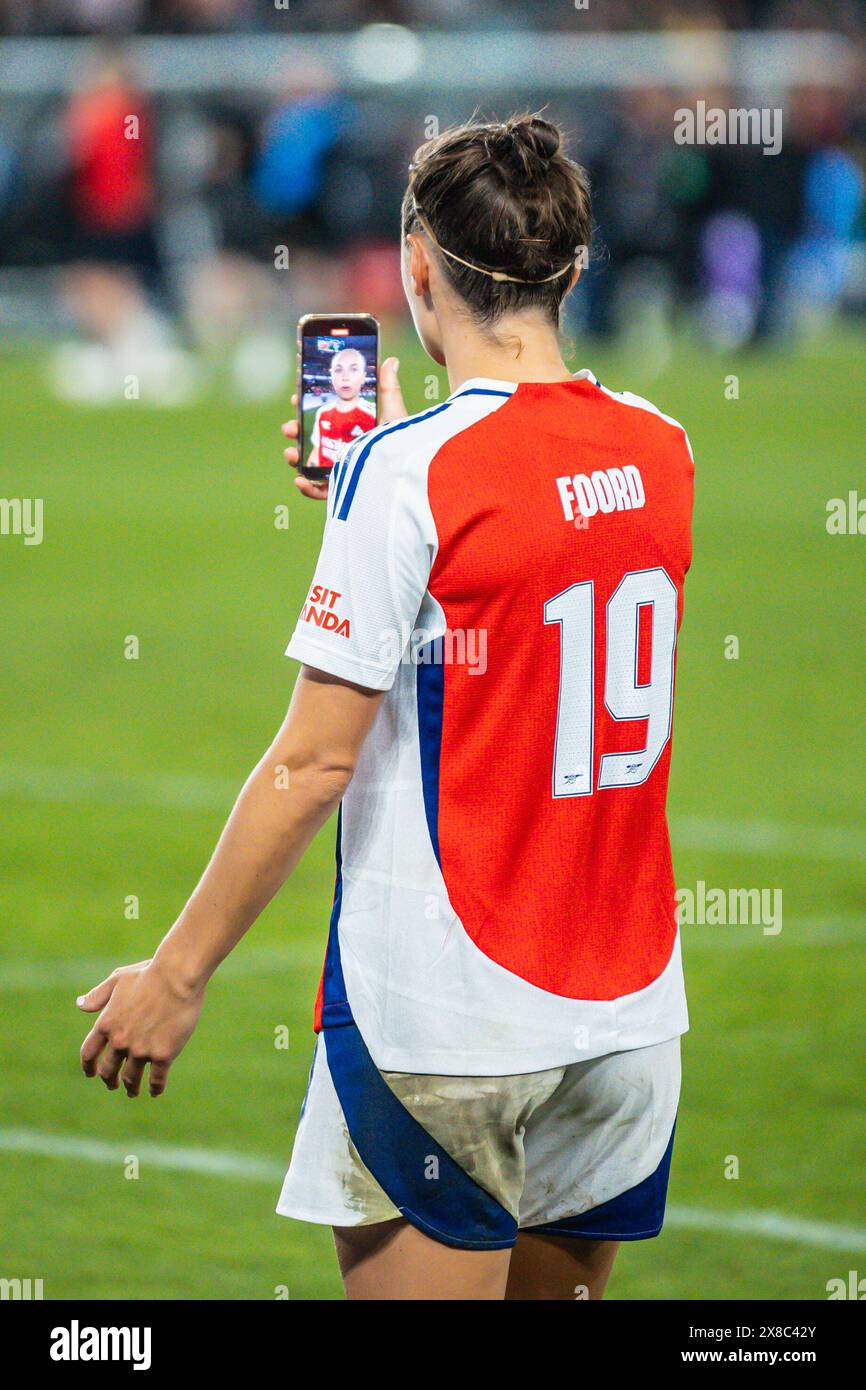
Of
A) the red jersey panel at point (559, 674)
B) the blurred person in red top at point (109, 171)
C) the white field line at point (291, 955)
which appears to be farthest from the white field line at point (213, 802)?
the blurred person in red top at point (109, 171)

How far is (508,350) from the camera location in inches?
121

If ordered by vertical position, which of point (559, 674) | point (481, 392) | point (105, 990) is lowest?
point (105, 990)

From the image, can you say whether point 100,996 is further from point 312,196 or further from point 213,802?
point 312,196

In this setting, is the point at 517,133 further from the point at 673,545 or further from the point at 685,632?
the point at 685,632

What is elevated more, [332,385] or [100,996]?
[332,385]

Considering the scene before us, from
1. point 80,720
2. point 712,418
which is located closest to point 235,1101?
point 80,720

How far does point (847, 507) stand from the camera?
17281 mm

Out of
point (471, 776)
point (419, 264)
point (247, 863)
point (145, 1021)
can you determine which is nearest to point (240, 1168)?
point (145, 1021)

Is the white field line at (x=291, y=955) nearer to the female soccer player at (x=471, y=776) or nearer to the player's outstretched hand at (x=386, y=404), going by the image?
the player's outstretched hand at (x=386, y=404)

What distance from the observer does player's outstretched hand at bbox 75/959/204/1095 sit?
3.11m

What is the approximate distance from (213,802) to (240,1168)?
3630 millimetres

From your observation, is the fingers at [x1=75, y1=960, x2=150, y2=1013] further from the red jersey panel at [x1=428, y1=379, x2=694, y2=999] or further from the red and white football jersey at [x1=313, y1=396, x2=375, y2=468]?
the red and white football jersey at [x1=313, y1=396, x2=375, y2=468]

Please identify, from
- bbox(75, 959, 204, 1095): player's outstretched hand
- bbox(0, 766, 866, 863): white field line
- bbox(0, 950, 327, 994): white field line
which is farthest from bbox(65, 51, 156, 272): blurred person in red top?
bbox(75, 959, 204, 1095): player's outstretched hand

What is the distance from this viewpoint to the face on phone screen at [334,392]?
362 cm
